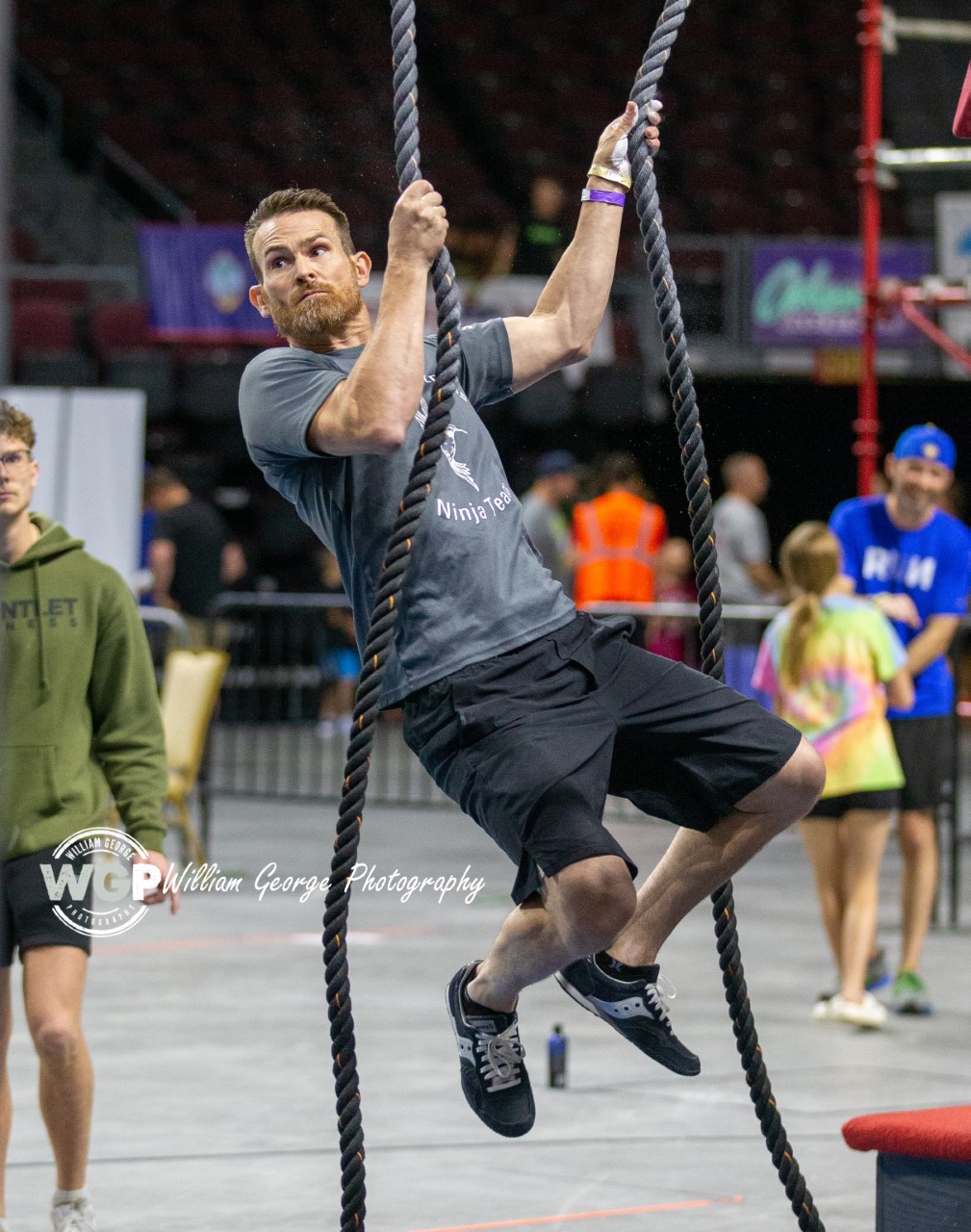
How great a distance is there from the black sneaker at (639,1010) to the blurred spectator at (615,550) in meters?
8.21

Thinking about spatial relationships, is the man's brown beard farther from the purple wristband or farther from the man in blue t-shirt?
the man in blue t-shirt

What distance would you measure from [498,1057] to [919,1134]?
82 centimetres

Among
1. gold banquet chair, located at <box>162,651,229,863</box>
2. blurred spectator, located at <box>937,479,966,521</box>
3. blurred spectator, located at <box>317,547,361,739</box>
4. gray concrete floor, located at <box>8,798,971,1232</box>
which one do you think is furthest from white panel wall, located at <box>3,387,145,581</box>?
blurred spectator, located at <box>937,479,966,521</box>

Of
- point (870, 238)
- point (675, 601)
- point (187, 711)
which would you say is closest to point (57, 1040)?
point (187, 711)

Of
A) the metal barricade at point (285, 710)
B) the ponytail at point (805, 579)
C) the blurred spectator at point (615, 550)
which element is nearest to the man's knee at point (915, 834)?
the ponytail at point (805, 579)

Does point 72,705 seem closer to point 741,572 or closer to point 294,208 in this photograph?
point 294,208

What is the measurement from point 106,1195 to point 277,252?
2.59m

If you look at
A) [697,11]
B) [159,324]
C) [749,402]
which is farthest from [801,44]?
[749,402]

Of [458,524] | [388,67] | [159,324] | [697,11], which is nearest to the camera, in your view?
[458,524]

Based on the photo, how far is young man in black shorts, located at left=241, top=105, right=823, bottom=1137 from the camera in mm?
3785

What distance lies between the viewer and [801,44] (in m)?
20.2

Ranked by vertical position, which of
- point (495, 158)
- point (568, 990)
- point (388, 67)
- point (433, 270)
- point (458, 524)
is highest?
point (495, 158)

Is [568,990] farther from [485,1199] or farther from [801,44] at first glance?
[801,44]

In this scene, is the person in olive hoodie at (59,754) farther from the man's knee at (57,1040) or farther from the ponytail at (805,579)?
the ponytail at (805,579)
